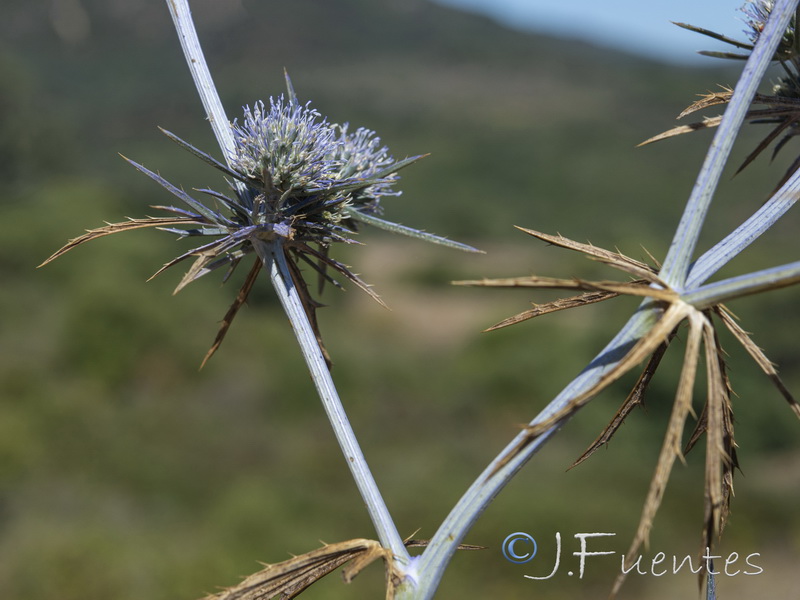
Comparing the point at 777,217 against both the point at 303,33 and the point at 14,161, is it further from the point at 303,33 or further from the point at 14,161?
the point at 303,33

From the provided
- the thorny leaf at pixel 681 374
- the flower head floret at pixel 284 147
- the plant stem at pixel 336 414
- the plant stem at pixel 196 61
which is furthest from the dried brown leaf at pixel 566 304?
the plant stem at pixel 196 61

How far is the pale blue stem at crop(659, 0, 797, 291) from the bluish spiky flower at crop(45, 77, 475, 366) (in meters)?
0.46

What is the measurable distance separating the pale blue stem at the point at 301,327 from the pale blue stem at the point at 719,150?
2.13ft

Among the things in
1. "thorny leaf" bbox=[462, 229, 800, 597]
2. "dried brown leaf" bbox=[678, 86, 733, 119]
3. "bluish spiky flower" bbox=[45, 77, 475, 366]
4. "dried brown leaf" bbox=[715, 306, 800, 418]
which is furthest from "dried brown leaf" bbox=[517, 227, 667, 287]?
"dried brown leaf" bbox=[678, 86, 733, 119]

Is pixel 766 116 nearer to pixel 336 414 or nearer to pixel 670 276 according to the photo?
pixel 670 276

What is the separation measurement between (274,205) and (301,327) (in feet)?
1.23

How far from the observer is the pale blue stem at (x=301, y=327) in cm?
144

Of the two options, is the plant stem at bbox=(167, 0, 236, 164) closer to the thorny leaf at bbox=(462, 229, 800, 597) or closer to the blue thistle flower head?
the thorny leaf at bbox=(462, 229, 800, 597)

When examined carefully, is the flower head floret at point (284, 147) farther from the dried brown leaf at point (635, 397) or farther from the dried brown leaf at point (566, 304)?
the dried brown leaf at point (635, 397)

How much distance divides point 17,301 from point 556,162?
64.7 metres

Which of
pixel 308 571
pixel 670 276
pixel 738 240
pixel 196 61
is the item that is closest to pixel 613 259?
pixel 670 276

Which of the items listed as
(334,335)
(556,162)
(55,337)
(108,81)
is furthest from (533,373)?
(108,81)

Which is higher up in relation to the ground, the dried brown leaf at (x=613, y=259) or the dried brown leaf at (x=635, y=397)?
the dried brown leaf at (x=613, y=259)

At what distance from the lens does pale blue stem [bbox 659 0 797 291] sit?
1300 mm
